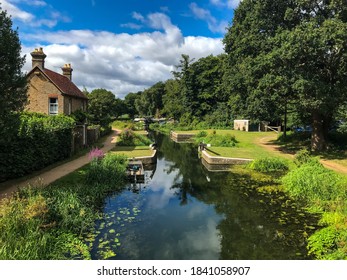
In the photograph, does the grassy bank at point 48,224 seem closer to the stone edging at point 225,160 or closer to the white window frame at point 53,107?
the stone edging at point 225,160

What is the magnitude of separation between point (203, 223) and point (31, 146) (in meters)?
9.57

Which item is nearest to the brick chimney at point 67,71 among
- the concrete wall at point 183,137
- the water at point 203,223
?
the concrete wall at point 183,137

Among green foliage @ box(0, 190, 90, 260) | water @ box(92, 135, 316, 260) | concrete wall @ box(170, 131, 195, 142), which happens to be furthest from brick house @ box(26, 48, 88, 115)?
green foliage @ box(0, 190, 90, 260)

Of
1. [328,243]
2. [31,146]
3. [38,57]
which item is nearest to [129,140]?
[38,57]

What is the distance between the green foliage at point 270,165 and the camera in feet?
61.0

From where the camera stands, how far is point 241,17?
27078mm

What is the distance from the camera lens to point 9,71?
10.5m

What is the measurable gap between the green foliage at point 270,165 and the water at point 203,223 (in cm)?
190

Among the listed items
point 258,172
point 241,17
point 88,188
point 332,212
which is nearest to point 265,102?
point 258,172

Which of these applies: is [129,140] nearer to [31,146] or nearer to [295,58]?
[31,146]

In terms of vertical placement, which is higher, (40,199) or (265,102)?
(265,102)

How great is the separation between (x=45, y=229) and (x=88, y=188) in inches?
186

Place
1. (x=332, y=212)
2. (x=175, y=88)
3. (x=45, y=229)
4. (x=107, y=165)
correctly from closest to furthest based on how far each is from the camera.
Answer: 1. (x=45, y=229)
2. (x=332, y=212)
3. (x=107, y=165)
4. (x=175, y=88)
